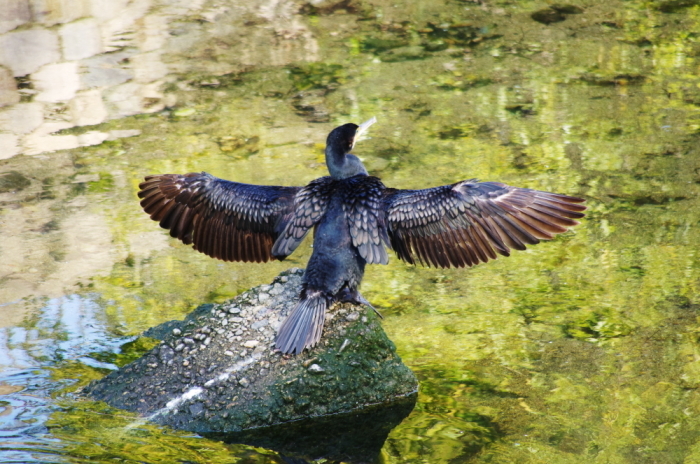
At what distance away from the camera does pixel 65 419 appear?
4.62m

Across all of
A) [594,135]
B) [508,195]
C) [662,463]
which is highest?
[508,195]

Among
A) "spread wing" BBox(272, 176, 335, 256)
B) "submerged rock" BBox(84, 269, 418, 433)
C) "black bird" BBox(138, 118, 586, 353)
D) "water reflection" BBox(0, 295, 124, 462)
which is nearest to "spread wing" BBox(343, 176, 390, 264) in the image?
"black bird" BBox(138, 118, 586, 353)

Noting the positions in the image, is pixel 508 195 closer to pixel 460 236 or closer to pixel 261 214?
pixel 460 236

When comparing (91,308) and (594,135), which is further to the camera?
(594,135)

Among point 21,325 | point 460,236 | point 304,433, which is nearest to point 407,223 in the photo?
point 460,236

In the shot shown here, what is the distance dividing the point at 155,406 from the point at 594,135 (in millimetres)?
5468

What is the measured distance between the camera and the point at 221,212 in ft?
17.6

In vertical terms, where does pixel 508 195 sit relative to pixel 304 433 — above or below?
above

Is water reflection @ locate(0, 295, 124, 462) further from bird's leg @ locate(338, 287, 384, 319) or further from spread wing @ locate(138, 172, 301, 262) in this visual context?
bird's leg @ locate(338, 287, 384, 319)

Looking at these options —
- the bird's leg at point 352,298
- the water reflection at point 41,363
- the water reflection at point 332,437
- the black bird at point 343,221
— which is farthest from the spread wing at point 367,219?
the water reflection at point 41,363

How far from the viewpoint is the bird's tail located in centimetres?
468

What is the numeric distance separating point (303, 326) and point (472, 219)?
116cm

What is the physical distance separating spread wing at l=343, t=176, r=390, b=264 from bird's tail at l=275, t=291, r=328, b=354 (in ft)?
1.27

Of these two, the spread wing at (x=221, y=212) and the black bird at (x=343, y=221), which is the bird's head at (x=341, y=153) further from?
the spread wing at (x=221, y=212)
